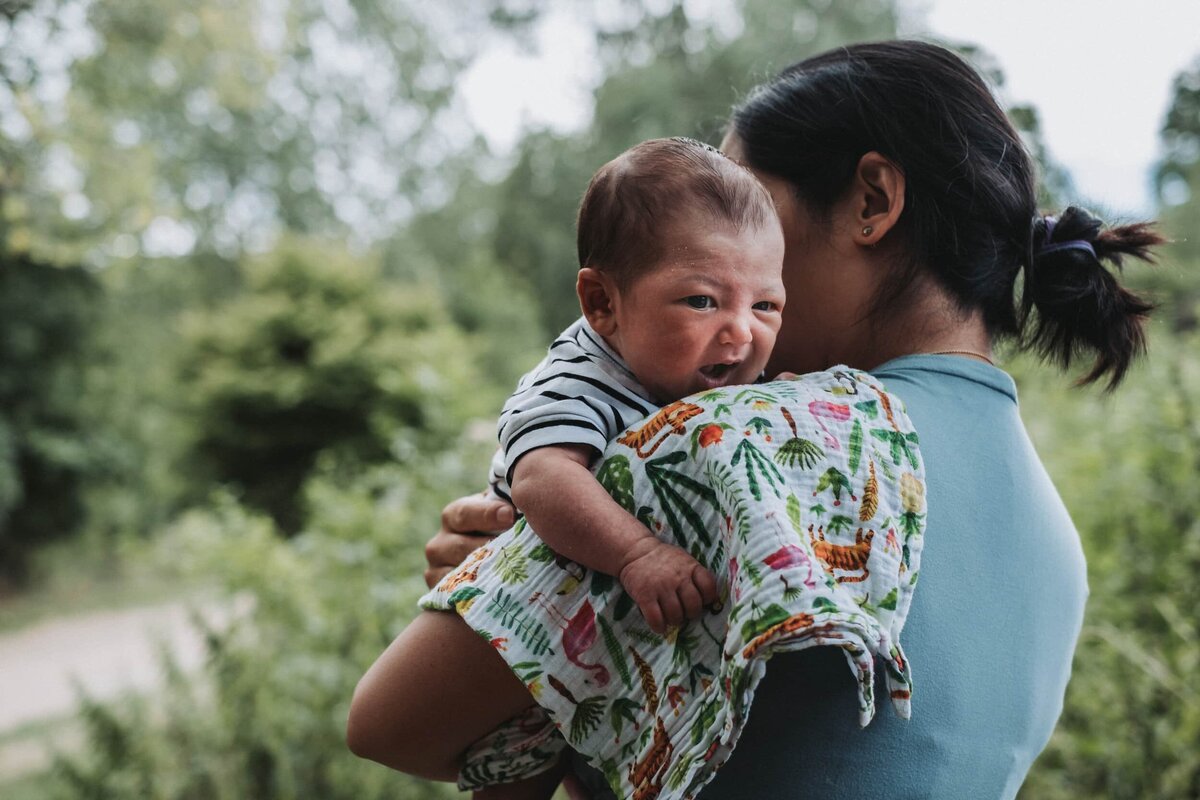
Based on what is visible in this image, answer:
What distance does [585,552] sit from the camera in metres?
0.84

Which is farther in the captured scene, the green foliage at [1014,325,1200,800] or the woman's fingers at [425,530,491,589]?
the green foliage at [1014,325,1200,800]

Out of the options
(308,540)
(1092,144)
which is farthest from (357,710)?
(308,540)

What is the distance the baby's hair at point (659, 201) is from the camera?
1.00 m

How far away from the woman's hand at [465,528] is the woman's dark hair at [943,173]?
0.52m

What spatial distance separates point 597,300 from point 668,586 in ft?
1.29

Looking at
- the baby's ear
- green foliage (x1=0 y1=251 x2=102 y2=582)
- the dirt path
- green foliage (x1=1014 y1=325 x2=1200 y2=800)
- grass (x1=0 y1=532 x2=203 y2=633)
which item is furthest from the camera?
grass (x1=0 y1=532 x2=203 y2=633)

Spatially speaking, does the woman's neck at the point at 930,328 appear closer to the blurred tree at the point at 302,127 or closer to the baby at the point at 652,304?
the baby at the point at 652,304

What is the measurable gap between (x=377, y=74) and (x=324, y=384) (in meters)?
5.35

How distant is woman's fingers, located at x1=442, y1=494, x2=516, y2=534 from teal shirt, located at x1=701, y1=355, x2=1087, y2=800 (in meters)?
0.44

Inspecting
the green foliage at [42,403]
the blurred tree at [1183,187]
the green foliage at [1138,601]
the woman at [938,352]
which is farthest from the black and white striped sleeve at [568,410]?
the green foliage at [42,403]

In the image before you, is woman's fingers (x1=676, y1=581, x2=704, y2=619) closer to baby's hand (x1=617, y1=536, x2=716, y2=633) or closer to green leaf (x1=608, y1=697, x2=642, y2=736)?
baby's hand (x1=617, y1=536, x2=716, y2=633)

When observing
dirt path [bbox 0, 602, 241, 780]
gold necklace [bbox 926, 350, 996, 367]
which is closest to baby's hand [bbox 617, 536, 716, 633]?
gold necklace [bbox 926, 350, 996, 367]

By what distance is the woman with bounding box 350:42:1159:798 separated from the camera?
33.2 inches

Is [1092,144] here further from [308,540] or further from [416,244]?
[416,244]
